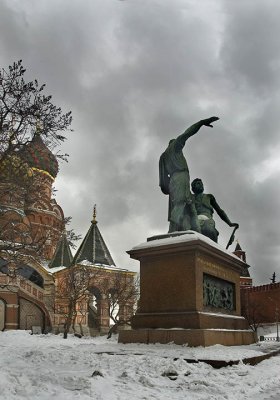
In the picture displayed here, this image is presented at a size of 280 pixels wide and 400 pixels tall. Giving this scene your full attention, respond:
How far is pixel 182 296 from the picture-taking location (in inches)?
422

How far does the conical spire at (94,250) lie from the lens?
45.4 m

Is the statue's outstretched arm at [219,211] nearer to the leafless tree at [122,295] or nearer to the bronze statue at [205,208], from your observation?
the bronze statue at [205,208]

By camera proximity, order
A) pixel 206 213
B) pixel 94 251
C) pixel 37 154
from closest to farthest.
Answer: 1. pixel 37 154
2. pixel 206 213
3. pixel 94 251

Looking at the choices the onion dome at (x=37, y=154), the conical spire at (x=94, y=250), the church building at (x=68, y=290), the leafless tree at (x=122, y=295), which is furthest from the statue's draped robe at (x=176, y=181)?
the conical spire at (x=94, y=250)

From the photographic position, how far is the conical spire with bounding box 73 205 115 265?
149 ft

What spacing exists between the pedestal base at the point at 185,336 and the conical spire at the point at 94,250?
33.2 meters

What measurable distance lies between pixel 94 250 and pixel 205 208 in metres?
33.7

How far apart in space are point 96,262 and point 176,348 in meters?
35.9

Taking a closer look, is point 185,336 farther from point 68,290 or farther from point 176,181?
point 68,290

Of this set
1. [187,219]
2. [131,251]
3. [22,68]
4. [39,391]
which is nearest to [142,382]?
[39,391]

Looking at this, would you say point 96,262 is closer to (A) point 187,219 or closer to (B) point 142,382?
(A) point 187,219

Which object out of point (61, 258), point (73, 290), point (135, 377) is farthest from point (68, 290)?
point (135, 377)

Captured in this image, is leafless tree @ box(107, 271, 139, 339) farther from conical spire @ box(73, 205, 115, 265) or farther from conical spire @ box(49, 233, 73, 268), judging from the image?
conical spire @ box(49, 233, 73, 268)

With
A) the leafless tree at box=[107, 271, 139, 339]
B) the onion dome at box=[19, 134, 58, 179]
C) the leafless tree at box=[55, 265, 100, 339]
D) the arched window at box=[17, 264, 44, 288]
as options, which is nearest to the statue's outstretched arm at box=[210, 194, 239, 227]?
the onion dome at box=[19, 134, 58, 179]
